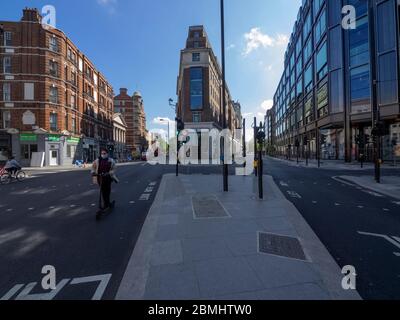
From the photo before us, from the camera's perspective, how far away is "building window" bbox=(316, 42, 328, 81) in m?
36.4

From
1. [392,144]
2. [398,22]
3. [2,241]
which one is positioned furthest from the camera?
[392,144]

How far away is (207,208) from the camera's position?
7.10 metres

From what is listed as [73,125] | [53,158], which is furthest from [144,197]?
[73,125]

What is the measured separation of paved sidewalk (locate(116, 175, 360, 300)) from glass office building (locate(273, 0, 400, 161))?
19742mm

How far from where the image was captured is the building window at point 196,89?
4994 cm

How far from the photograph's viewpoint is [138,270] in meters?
3.52

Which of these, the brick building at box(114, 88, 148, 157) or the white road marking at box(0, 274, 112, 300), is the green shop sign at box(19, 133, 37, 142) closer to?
the white road marking at box(0, 274, 112, 300)

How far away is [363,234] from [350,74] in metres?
33.8

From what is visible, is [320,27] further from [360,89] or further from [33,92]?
[33,92]

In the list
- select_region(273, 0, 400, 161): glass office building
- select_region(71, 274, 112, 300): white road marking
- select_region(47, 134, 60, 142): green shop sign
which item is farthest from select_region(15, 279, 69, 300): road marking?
select_region(47, 134, 60, 142): green shop sign

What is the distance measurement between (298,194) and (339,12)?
114 ft

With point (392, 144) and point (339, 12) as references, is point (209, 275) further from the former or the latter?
point (339, 12)
